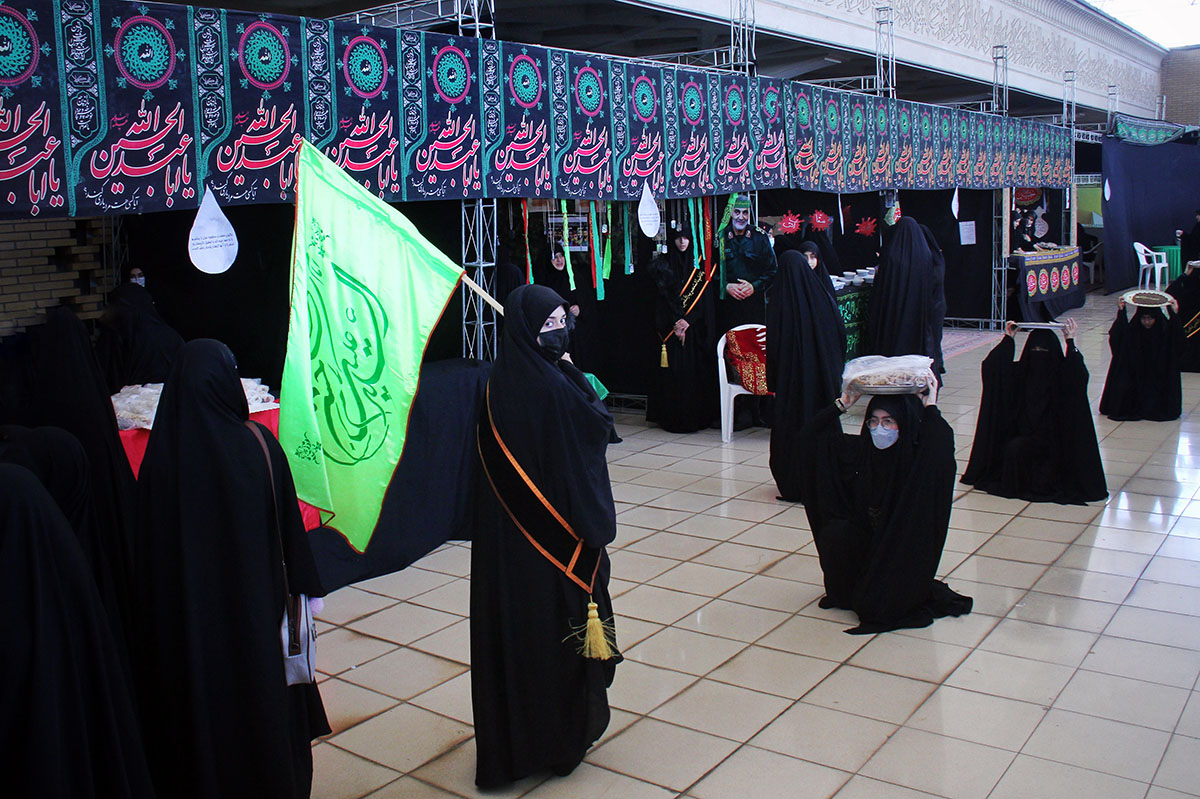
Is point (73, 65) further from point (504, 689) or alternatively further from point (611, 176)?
point (611, 176)

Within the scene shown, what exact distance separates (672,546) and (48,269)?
4.27m

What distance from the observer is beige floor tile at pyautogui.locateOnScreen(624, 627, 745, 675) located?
12.6 feet

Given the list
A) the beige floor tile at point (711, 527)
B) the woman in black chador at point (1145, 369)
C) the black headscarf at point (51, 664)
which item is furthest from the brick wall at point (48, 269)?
the woman in black chador at point (1145, 369)

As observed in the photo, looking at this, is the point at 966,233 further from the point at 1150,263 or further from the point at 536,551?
the point at 536,551

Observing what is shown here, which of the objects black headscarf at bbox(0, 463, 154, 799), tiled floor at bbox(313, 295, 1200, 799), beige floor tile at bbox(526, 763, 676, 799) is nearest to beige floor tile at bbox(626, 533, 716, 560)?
tiled floor at bbox(313, 295, 1200, 799)

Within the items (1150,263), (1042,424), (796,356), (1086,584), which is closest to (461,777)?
(1086,584)

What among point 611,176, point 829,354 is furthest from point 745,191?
point 829,354

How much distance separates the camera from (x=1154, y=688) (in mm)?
3508

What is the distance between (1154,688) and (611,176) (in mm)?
4245

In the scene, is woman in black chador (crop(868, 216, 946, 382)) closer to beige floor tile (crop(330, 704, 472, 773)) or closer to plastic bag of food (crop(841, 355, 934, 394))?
plastic bag of food (crop(841, 355, 934, 394))

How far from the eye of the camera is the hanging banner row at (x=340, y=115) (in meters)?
3.80

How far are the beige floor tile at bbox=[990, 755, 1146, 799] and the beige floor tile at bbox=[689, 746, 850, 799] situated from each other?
1.50 ft

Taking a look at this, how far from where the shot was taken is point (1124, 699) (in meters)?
3.43

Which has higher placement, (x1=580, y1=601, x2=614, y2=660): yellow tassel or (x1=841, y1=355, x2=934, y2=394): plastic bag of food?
(x1=841, y1=355, x2=934, y2=394): plastic bag of food
